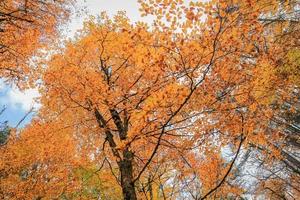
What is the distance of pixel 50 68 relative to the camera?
33.4 ft

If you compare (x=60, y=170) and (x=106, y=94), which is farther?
(x=60, y=170)

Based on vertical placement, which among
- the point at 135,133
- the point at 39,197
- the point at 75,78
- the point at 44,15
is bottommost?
the point at 135,133

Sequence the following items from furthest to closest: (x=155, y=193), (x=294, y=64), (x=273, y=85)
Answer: (x=155, y=193) → (x=273, y=85) → (x=294, y=64)

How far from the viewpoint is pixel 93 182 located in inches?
553

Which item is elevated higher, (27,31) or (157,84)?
(27,31)

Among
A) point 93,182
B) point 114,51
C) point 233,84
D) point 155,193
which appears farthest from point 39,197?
point 233,84

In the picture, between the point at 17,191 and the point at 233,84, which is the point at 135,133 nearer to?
the point at 233,84

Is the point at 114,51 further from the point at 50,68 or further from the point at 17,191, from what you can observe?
the point at 17,191

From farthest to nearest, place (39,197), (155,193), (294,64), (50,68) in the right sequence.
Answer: (39,197), (155,193), (50,68), (294,64)

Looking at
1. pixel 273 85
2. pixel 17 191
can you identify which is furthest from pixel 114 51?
pixel 17 191

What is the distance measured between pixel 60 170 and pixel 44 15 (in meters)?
7.81

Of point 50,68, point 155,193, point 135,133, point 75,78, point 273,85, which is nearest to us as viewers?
point 135,133

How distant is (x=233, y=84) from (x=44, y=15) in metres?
5.61

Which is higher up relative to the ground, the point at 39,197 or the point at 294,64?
the point at 39,197
